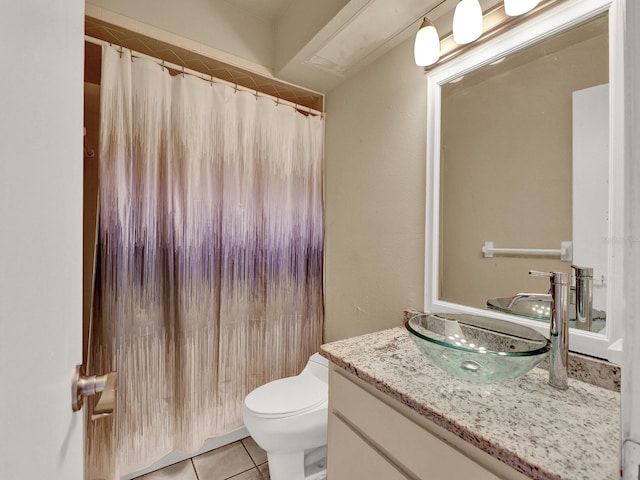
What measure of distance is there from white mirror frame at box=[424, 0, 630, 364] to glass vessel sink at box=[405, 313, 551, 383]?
0.06 metres

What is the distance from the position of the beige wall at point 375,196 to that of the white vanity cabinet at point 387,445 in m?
0.61

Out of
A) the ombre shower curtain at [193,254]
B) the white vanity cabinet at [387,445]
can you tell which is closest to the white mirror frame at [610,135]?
the white vanity cabinet at [387,445]

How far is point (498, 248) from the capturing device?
1.11 metres

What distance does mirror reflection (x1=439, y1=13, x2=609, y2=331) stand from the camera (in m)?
0.87

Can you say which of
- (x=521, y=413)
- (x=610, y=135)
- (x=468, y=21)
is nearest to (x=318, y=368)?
(x=521, y=413)

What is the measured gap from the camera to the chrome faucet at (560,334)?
80 centimetres

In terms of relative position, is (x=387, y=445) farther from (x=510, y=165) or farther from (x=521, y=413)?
Result: (x=510, y=165)

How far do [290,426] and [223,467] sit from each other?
67 cm

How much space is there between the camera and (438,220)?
1.32m

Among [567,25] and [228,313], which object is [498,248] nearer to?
[567,25]

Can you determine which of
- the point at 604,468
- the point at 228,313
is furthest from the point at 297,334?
the point at 604,468

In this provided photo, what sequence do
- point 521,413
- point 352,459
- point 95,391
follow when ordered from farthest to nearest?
point 352,459, point 521,413, point 95,391

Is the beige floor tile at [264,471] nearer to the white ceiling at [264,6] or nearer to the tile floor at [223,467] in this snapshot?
the tile floor at [223,467]

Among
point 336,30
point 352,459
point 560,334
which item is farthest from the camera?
point 336,30
